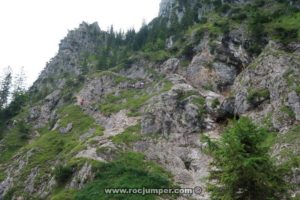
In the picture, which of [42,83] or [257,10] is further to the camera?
[42,83]

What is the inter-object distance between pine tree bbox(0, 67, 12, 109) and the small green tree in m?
105

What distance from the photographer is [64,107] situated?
94.0m

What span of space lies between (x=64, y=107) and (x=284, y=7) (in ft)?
214

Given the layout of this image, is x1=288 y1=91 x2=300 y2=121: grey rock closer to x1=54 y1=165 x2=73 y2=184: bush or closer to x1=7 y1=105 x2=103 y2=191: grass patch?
x1=54 y1=165 x2=73 y2=184: bush

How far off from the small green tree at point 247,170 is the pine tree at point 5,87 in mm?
104622

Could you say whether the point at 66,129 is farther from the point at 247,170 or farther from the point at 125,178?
the point at 247,170

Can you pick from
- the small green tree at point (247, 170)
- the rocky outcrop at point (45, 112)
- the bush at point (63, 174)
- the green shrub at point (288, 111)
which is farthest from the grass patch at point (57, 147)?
the small green tree at point (247, 170)

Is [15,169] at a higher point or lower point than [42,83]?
lower

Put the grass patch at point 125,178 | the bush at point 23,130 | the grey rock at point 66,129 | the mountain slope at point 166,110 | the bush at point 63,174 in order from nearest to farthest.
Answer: the grass patch at point 125,178 → the mountain slope at point 166,110 → the bush at point 63,174 → the grey rock at point 66,129 → the bush at point 23,130

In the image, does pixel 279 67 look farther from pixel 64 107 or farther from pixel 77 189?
pixel 64 107

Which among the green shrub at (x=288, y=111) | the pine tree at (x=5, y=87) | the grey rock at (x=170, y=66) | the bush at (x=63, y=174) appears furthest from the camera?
the pine tree at (x=5, y=87)

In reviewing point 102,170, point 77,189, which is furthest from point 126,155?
point 77,189

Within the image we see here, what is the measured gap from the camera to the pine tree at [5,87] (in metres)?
116

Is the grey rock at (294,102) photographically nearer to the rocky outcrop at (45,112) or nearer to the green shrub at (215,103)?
the green shrub at (215,103)
